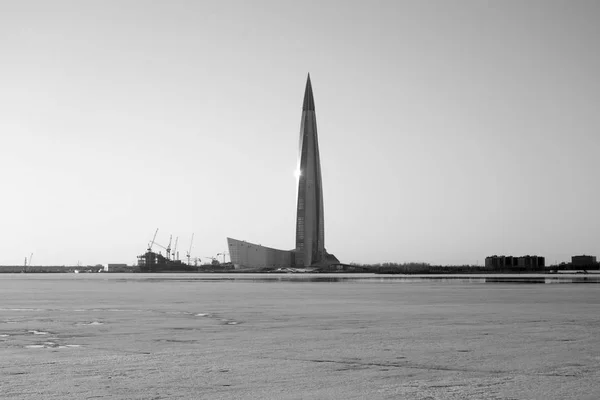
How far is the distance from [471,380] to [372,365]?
8.78ft

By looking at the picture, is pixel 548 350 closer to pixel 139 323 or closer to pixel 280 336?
pixel 280 336

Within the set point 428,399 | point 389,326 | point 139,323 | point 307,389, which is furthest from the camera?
point 139,323

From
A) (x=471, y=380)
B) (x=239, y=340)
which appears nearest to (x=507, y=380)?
(x=471, y=380)

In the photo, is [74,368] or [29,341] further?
[29,341]

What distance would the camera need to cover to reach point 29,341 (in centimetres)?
2020

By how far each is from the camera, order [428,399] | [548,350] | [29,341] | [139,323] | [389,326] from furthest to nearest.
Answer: [139,323] < [389,326] < [29,341] < [548,350] < [428,399]

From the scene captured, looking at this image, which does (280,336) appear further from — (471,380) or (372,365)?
(471,380)

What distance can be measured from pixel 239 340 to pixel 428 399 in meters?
9.48

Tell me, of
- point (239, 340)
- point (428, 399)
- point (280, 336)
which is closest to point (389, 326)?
point (280, 336)

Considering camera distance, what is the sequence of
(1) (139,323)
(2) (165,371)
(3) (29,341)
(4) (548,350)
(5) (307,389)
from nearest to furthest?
(5) (307,389)
(2) (165,371)
(4) (548,350)
(3) (29,341)
(1) (139,323)

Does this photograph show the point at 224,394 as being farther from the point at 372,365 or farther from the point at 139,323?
the point at 139,323

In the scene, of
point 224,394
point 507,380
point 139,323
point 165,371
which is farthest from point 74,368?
point 139,323

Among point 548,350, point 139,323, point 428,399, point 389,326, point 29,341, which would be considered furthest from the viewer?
point 139,323

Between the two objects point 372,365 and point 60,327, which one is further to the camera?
point 60,327
